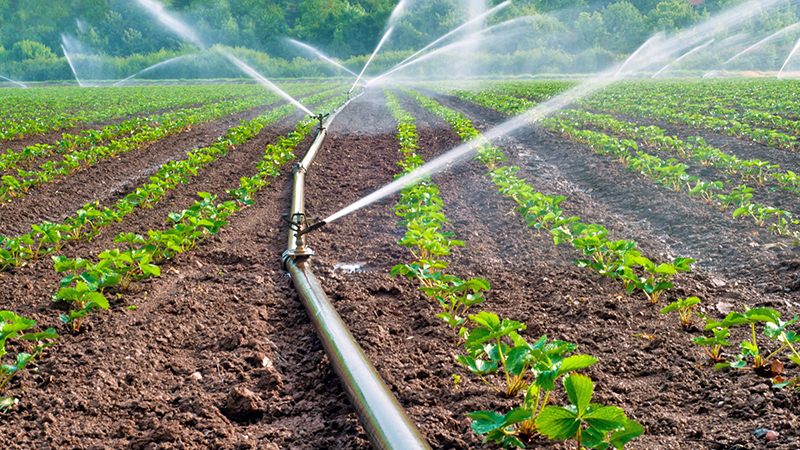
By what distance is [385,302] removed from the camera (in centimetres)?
323

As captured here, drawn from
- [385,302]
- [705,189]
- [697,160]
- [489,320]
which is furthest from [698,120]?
[489,320]

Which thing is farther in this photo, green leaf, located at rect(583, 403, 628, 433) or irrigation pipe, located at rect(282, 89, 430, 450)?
irrigation pipe, located at rect(282, 89, 430, 450)

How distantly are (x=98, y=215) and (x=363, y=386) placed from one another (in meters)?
3.48

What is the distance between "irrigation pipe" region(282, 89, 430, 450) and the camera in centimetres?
171

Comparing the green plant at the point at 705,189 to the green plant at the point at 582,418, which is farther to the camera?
the green plant at the point at 705,189

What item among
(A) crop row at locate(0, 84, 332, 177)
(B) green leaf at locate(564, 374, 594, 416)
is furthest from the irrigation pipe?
(A) crop row at locate(0, 84, 332, 177)

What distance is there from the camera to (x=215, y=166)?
7.74 m

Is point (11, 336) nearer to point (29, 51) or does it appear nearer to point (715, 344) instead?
point (715, 344)

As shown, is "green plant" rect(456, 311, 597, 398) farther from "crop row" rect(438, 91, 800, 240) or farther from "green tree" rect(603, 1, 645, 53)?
"green tree" rect(603, 1, 645, 53)

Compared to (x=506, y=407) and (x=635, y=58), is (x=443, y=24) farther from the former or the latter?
(x=506, y=407)

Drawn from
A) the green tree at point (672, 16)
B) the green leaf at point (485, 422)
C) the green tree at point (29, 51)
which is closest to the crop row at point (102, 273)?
the green leaf at point (485, 422)

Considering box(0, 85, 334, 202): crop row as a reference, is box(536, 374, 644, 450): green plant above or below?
below

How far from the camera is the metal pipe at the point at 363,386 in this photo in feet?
5.60

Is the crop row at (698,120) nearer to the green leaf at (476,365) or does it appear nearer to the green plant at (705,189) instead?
the green plant at (705,189)
